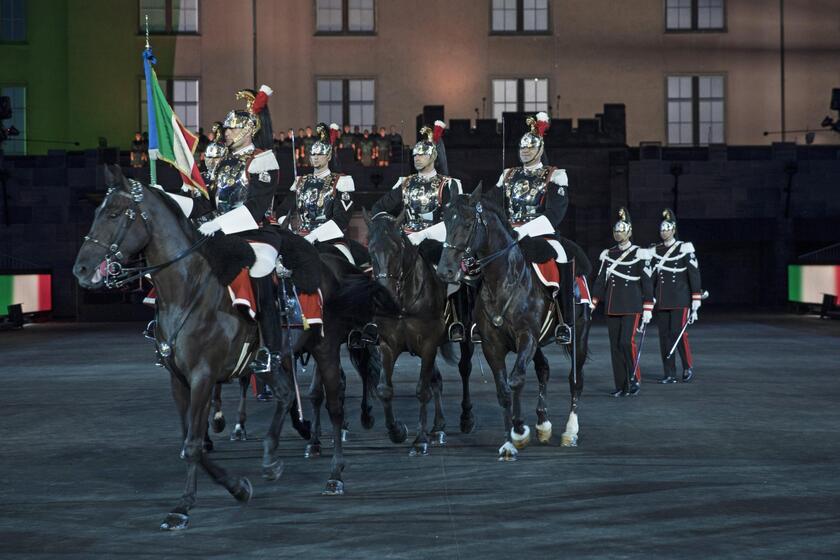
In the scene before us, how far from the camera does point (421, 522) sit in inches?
348

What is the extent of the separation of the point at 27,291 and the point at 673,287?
23.7 m

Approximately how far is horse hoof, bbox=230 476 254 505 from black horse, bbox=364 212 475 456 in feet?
8.53

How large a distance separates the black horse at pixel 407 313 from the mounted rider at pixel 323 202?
41.2 inches

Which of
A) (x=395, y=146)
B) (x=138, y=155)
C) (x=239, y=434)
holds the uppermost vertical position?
(x=395, y=146)

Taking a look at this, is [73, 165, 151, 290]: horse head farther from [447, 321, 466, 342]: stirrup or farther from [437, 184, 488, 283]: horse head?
[447, 321, 466, 342]: stirrup

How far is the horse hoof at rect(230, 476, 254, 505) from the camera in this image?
374 inches

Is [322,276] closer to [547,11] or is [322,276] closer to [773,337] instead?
[773,337]

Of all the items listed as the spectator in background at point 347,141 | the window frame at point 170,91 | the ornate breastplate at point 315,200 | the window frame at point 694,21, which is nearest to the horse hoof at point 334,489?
the ornate breastplate at point 315,200

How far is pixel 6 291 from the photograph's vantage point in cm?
3631

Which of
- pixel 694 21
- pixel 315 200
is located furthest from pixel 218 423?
pixel 694 21

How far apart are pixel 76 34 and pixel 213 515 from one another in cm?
4266

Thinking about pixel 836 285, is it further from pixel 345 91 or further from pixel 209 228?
pixel 209 228

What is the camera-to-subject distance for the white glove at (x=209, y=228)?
32.8ft

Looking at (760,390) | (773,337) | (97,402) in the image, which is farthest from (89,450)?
(773,337)
